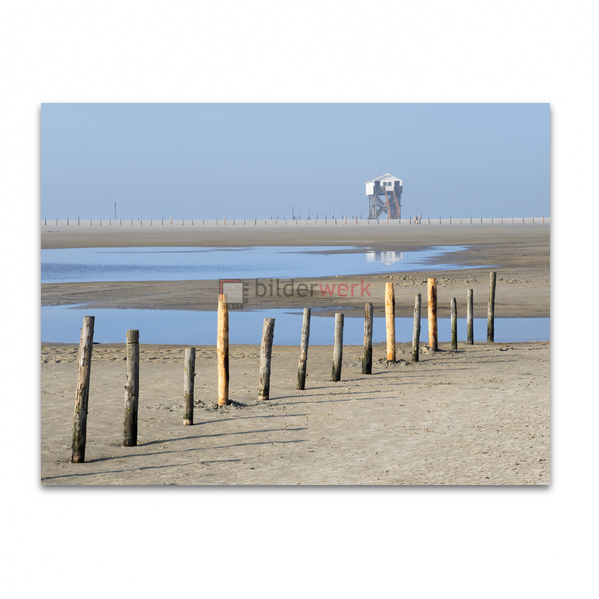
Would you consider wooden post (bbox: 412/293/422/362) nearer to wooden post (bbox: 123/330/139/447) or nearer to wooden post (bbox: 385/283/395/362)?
wooden post (bbox: 385/283/395/362)

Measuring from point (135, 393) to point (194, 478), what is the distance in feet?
4.24

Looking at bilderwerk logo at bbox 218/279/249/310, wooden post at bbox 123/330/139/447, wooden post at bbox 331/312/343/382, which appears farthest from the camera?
bilderwerk logo at bbox 218/279/249/310

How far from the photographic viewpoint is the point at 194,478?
878cm

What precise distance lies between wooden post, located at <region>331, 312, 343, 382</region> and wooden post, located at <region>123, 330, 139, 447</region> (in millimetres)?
4507

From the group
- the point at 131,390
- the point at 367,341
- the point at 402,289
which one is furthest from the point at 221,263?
the point at 131,390

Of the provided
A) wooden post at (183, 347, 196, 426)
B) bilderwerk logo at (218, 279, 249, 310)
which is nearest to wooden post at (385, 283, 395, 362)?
wooden post at (183, 347, 196, 426)

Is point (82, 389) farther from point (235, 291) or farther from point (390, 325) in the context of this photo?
point (235, 291)

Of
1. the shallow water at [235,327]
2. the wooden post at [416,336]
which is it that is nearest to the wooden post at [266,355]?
the wooden post at [416,336]

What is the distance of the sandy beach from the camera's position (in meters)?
8.84

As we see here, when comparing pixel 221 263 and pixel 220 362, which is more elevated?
pixel 221 263

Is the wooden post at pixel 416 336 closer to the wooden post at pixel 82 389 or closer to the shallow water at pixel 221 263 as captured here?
the wooden post at pixel 82 389

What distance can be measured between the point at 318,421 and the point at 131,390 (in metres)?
2.67

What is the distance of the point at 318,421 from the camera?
10.9 meters

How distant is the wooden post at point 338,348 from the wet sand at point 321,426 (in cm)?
19
